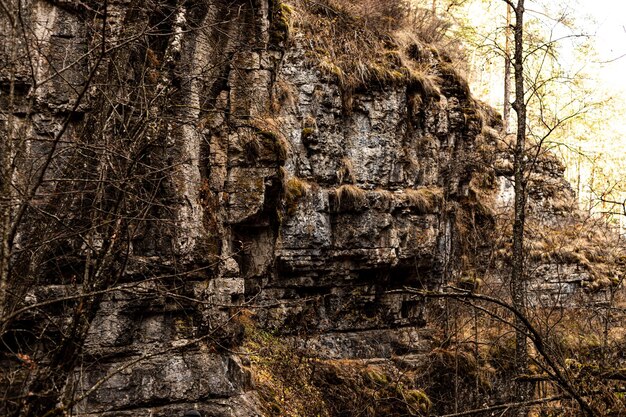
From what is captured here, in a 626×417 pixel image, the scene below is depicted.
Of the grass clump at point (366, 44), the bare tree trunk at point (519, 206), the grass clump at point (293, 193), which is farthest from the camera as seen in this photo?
the grass clump at point (366, 44)

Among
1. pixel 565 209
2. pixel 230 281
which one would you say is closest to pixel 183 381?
pixel 230 281

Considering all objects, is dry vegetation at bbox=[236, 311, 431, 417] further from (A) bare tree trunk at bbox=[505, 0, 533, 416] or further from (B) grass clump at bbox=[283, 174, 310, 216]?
(B) grass clump at bbox=[283, 174, 310, 216]

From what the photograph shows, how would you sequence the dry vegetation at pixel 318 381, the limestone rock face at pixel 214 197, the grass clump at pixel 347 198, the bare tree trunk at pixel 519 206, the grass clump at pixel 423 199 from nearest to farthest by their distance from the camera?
the limestone rock face at pixel 214 197
the bare tree trunk at pixel 519 206
the dry vegetation at pixel 318 381
the grass clump at pixel 347 198
the grass clump at pixel 423 199

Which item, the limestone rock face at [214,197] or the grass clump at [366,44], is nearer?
the limestone rock face at [214,197]

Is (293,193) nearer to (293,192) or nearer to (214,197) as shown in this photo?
(293,192)

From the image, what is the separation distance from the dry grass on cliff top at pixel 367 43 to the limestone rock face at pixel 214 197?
26cm

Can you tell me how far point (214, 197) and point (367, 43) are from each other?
6394 millimetres

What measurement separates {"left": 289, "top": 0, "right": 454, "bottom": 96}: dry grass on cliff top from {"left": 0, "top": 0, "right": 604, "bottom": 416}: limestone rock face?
262mm

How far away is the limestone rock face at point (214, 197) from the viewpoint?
4918mm

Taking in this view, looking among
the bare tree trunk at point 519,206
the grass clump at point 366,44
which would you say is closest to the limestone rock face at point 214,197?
the grass clump at point 366,44

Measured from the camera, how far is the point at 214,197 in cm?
792

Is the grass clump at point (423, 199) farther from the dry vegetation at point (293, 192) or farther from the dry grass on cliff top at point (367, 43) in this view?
the dry grass on cliff top at point (367, 43)

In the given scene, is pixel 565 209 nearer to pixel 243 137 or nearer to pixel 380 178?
pixel 380 178

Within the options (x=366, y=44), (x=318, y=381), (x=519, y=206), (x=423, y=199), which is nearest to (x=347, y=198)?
(x=423, y=199)
